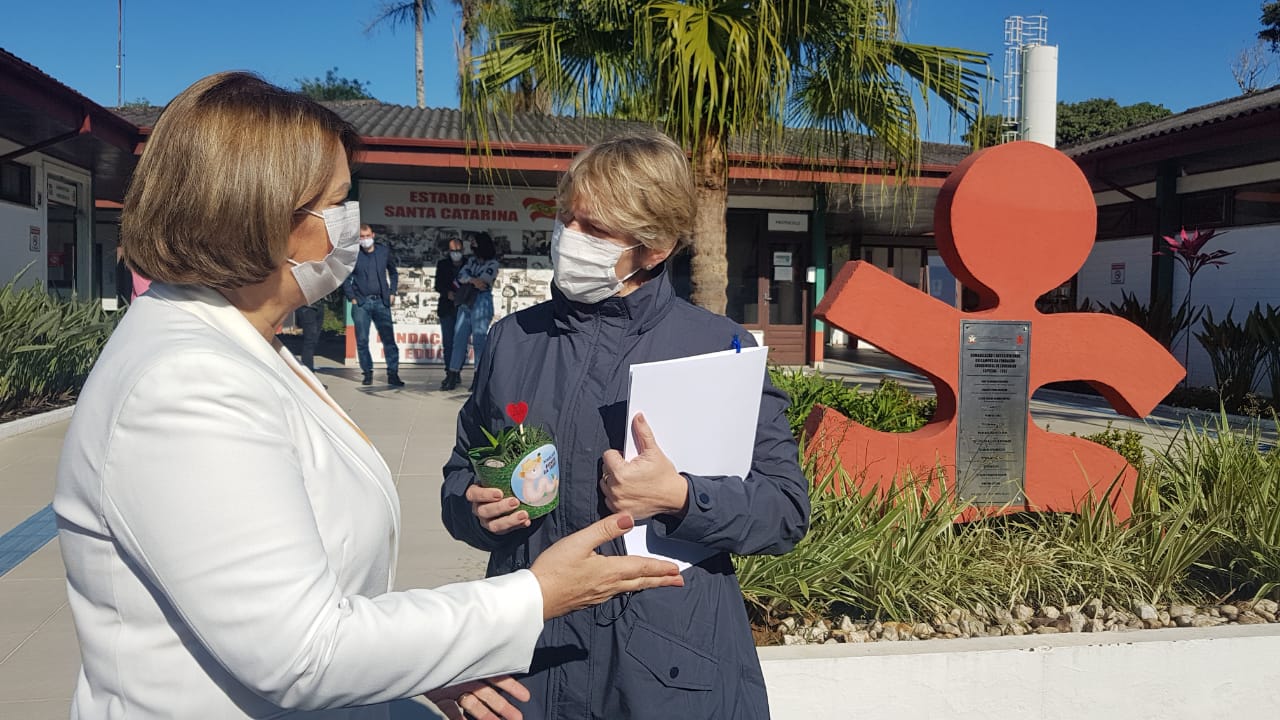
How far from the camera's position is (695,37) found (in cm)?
664

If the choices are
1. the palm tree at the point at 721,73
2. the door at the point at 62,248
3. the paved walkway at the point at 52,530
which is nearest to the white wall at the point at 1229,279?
the paved walkway at the point at 52,530

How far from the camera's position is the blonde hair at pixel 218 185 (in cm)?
127

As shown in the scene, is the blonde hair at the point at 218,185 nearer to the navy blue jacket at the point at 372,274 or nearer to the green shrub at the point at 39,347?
the green shrub at the point at 39,347

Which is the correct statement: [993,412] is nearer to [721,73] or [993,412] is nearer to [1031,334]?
[1031,334]

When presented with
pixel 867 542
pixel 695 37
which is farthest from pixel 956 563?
pixel 695 37

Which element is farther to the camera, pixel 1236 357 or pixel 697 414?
pixel 1236 357

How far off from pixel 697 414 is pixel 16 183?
15.5m

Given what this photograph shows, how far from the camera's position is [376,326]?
12.2 meters

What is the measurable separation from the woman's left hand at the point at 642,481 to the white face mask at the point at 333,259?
573 millimetres

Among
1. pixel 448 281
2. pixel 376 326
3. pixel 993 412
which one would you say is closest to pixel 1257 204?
pixel 448 281

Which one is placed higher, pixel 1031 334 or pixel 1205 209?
pixel 1205 209

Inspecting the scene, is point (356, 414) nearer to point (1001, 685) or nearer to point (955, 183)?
point (955, 183)

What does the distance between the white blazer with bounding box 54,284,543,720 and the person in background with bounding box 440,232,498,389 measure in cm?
1061

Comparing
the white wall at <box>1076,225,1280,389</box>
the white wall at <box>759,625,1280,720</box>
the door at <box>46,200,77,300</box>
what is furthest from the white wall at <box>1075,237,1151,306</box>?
the door at <box>46,200,77,300</box>
